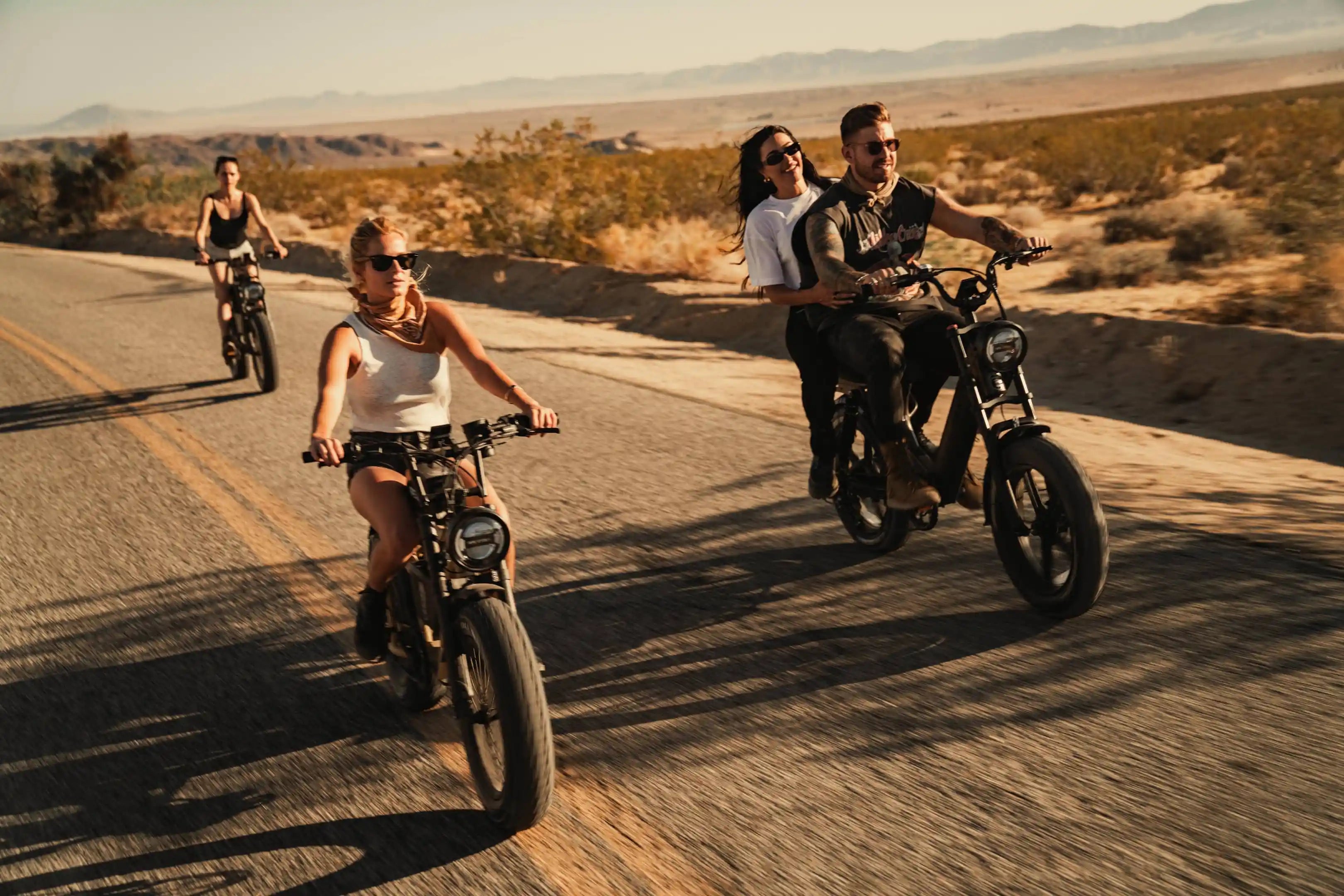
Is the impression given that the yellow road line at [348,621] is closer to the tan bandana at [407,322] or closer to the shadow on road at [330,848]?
the shadow on road at [330,848]

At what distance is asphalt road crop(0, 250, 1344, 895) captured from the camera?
11.6 ft

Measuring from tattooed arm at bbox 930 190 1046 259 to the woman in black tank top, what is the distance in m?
7.62

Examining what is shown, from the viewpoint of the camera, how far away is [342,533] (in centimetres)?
686

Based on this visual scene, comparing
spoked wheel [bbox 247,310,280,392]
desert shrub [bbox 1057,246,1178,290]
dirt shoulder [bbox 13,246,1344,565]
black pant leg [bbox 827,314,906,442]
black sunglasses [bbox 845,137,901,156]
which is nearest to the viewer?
black pant leg [bbox 827,314,906,442]

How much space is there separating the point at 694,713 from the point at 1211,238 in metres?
14.1

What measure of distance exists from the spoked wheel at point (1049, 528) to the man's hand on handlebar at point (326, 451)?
2636 millimetres

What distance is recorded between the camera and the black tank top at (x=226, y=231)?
471 inches

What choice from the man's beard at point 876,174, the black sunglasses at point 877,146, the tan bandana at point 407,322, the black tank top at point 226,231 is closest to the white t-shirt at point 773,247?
the man's beard at point 876,174

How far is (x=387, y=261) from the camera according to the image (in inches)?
171

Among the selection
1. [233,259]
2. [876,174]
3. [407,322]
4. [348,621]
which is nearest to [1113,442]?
[876,174]

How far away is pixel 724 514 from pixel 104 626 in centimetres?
310

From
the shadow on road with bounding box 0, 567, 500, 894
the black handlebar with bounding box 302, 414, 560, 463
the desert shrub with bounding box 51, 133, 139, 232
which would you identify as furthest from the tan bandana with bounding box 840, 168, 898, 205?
the desert shrub with bounding box 51, 133, 139, 232

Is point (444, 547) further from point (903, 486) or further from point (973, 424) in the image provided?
point (973, 424)

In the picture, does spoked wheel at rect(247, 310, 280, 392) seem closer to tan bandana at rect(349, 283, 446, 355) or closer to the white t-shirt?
the white t-shirt
